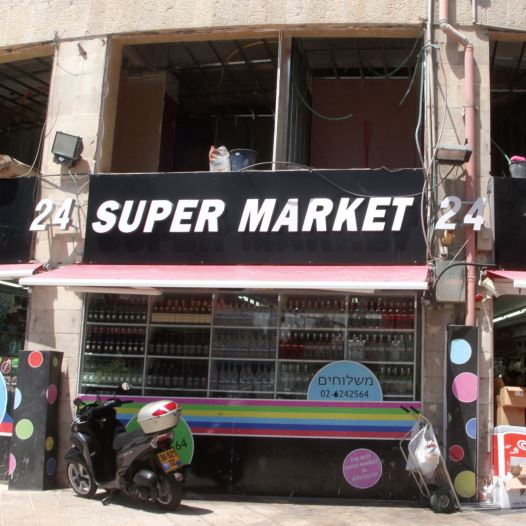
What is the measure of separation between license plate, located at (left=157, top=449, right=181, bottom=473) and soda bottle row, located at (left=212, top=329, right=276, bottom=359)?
176 centimetres

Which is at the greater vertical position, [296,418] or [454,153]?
[454,153]

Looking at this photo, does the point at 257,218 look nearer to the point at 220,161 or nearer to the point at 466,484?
the point at 220,161

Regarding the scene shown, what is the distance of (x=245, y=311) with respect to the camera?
8.66m

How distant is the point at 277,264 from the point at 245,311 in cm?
77

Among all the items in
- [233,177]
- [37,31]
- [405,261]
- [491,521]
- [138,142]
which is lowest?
[491,521]

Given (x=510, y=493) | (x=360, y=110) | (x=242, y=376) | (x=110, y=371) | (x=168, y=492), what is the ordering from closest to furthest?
(x=168, y=492) → (x=510, y=493) → (x=242, y=376) → (x=110, y=371) → (x=360, y=110)

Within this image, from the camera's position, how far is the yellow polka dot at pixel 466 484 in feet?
24.4

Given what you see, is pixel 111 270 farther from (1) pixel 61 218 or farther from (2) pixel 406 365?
(2) pixel 406 365

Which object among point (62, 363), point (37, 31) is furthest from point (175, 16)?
point (62, 363)

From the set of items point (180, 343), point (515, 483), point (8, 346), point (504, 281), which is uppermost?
point (504, 281)

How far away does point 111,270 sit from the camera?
8.49m

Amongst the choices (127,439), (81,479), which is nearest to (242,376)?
(127,439)

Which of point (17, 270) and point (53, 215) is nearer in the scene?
point (17, 270)

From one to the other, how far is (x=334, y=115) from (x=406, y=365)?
16.8 feet
